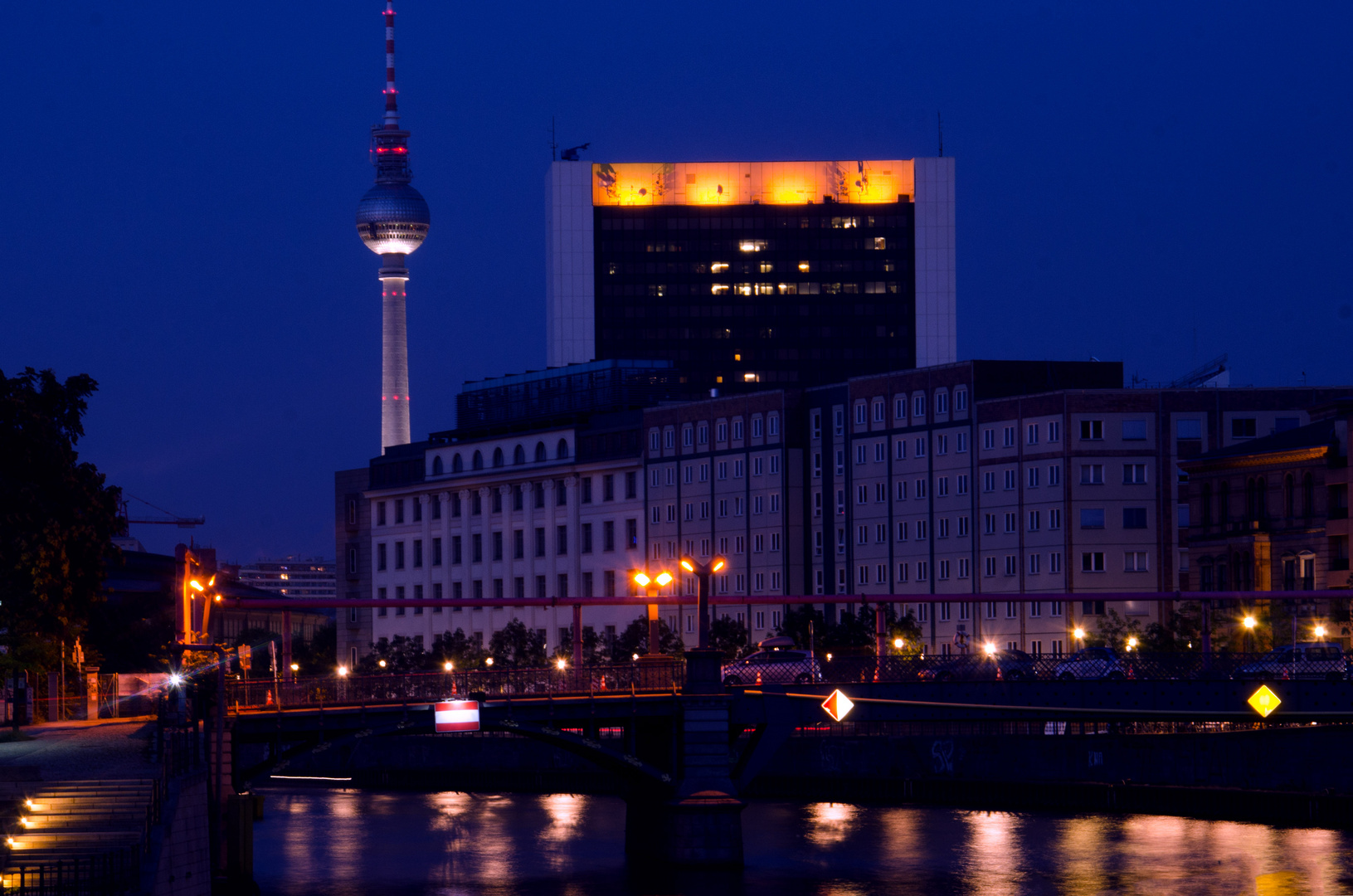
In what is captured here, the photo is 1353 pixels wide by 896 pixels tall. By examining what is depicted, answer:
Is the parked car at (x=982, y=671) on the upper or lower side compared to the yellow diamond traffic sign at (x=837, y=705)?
upper

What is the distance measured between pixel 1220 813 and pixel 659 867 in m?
33.4

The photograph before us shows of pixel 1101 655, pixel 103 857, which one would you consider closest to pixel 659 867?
pixel 1101 655

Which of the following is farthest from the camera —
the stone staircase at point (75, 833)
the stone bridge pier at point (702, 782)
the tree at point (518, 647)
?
the tree at point (518, 647)

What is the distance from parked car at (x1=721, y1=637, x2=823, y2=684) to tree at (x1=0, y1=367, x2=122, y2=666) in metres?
25.4

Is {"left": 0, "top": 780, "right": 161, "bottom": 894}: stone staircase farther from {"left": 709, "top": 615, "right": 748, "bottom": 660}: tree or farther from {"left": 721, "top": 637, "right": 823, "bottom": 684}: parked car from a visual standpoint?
{"left": 709, "top": 615, "right": 748, "bottom": 660}: tree

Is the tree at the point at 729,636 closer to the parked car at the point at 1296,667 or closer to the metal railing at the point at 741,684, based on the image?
the metal railing at the point at 741,684

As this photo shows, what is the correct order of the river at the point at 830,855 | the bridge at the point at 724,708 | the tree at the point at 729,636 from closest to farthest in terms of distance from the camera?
the bridge at the point at 724,708 < the river at the point at 830,855 < the tree at the point at 729,636

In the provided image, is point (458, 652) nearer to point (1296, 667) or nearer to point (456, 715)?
point (456, 715)

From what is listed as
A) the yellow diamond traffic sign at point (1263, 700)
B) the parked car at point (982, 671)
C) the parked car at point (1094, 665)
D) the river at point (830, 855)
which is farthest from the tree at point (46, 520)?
the yellow diamond traffic sign at point (1263, 700)

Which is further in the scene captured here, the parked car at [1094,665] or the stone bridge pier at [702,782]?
the parked car at [1094,665]

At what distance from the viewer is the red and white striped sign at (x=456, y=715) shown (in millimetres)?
80500

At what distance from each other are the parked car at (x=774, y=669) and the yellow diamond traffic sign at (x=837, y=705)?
7.50 metres

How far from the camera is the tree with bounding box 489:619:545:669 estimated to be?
602 ft

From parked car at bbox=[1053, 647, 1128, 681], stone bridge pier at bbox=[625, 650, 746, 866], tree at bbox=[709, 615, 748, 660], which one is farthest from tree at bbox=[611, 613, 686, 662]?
stone bridge pier at bbox=[625, 650, 746, 866]
